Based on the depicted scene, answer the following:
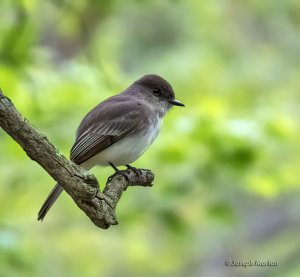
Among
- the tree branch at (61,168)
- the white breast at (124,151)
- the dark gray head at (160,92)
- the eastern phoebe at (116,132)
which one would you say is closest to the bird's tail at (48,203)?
the eastern phoebe at (116,132)

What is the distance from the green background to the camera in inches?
211

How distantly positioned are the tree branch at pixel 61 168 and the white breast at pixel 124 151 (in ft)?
4.25

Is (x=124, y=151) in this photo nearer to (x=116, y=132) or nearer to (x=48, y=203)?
(x=116, y=132)

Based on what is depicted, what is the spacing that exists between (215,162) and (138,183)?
4.83ft

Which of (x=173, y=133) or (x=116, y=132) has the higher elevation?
(x=173, y=133)

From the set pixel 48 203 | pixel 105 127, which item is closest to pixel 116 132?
pixel 105 127

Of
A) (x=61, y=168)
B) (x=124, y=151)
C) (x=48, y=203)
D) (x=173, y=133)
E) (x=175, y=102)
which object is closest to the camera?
(x=61, y=168)

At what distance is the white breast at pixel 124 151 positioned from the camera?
4.55 metres

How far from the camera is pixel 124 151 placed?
4.55 m

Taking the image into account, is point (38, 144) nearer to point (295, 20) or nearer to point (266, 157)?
point (266, 157)

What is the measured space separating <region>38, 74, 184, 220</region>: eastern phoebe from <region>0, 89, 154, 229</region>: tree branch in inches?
49.0

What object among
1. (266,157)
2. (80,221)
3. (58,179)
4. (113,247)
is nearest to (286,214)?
(113,247)

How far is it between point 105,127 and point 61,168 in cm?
196

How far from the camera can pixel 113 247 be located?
910 centimetres
